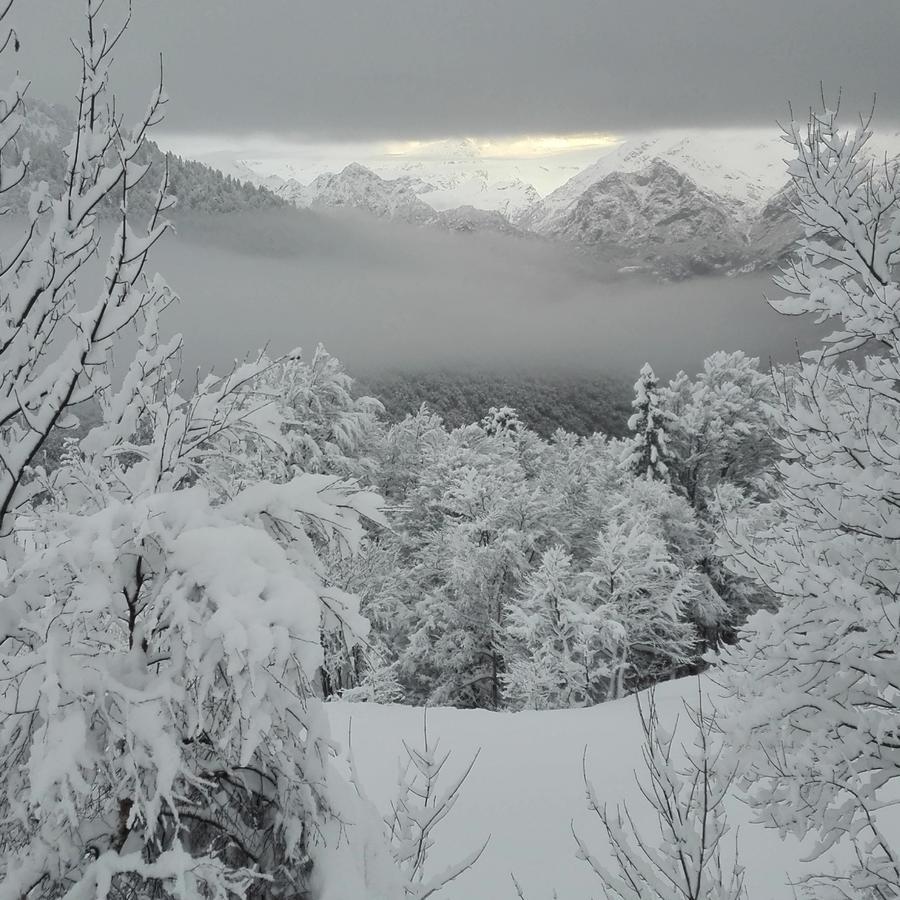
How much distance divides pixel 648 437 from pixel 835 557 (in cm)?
1938

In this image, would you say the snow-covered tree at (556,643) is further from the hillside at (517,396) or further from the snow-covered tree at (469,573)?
the hillside at (517,396)

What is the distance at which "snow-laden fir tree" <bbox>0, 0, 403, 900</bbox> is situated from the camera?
88.8 inches

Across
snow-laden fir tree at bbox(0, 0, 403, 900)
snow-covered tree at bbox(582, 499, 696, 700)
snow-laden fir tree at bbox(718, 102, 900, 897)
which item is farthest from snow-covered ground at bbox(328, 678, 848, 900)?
snow-covered tree at bbox(582, 499, 696, 700)

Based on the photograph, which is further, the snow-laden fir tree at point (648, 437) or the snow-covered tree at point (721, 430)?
the snow-laden fir tree at point (648, 437)

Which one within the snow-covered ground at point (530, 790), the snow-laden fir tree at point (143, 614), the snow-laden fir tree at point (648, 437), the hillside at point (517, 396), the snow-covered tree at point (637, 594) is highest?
the hillside at point (517, 396)

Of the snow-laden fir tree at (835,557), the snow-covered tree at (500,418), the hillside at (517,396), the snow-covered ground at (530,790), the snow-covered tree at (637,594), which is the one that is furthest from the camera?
the hillside at (517,396)

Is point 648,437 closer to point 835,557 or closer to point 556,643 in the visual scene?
point 556,643

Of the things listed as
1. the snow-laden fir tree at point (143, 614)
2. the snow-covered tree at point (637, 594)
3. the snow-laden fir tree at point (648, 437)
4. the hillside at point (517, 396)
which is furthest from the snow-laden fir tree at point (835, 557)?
the hillside at point (517, 396)

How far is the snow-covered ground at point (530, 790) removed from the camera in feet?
23.7

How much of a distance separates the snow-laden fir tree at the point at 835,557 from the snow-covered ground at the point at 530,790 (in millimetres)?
837

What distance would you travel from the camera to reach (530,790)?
8875 mm

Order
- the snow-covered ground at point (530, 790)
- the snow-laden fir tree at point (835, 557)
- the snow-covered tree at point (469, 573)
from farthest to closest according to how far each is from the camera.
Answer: the snow-covered tree at point (469, 573) → the snow-covered ground at point (530, 790) → the snow-laden fir tree at point (835, 557)

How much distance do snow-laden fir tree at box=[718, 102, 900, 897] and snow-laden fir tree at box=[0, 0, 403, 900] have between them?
3727mm

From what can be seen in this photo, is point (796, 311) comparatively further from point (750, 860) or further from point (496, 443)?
point (496, 443)
